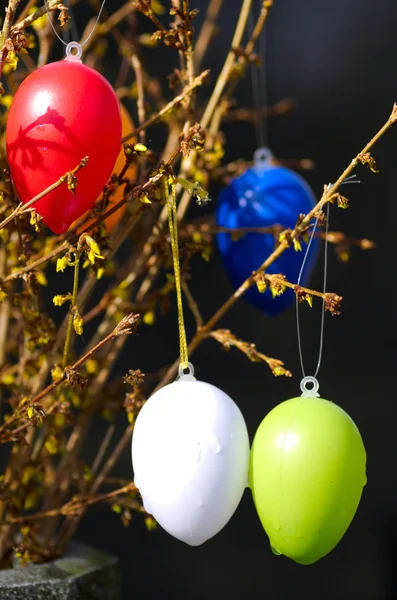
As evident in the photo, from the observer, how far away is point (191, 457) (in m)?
0.81

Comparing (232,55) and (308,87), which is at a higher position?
(308,87)

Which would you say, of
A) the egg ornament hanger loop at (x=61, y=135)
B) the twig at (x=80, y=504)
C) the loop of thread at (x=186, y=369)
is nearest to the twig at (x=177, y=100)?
the egg ornament hanger loop at (x=61, y=135)

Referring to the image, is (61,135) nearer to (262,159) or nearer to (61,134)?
(61,134)

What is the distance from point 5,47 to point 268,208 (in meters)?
0.49

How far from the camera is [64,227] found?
2.90 feet

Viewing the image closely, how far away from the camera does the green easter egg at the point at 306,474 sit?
2.64ft

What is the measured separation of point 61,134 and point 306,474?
45cm

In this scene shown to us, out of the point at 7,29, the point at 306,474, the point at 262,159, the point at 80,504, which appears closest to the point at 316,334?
the point at 262,159

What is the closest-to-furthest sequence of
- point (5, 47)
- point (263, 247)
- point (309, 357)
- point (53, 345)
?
point (5, 47) < point (53, 345) < point (263, 247) < point (309, 357)

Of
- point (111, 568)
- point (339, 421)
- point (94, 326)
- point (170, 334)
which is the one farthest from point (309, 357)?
point (339, 421)

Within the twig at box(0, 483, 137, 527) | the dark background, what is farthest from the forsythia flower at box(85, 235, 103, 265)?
the dark background

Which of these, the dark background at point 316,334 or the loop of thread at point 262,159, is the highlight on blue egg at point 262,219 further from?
the dark background at point 316,334

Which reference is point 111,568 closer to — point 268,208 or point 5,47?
point 268,208

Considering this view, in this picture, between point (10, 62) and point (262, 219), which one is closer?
point (10, 62)
